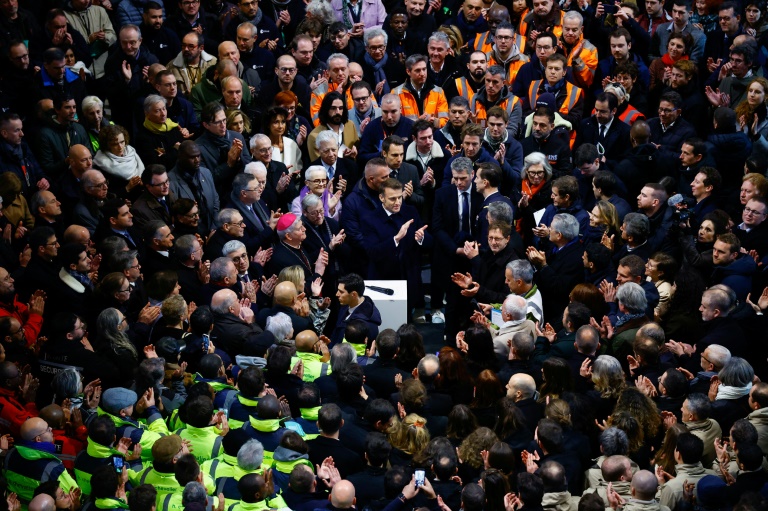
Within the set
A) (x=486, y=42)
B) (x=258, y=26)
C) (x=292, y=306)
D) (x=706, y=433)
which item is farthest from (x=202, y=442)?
(x=486, y=42)

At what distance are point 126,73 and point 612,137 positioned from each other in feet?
17.4

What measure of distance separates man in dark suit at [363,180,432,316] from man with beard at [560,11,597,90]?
318 cm

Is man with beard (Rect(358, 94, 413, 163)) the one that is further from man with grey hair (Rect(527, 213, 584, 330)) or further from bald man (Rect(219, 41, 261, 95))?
man with grey hair (Rect(527, 213, 584, 330))

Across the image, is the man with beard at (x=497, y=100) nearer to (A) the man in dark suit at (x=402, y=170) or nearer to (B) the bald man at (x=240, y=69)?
(A) the man in dark suit at (x=402, y=170)

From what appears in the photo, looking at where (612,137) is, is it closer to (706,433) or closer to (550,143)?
(550,143)

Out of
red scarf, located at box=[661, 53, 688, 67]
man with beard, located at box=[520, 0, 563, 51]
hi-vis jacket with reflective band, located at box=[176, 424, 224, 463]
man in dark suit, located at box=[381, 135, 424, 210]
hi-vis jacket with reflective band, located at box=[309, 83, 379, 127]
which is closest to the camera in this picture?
hi-vis jacket with reflective band, located at box=[176, 424, 224, 463]

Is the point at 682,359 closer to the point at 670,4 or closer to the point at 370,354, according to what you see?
the point at 370,354

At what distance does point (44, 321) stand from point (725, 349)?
18.9 feet

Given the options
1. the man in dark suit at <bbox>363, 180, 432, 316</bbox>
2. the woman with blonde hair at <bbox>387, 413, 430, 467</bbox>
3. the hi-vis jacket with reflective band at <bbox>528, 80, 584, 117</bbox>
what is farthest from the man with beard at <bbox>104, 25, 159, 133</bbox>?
the woman with blonde hair at <bbox>387, 413, 430, 467</bbox>

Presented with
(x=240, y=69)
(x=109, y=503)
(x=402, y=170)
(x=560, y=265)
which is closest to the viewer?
(x=109, y=503)

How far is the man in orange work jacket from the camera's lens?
43.2 feet

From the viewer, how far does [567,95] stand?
43.4ft

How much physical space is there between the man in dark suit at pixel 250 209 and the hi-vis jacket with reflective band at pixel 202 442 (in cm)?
321

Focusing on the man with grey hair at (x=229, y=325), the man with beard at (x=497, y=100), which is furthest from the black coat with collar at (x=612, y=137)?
the man with grey hair at (x=229, y=325)
